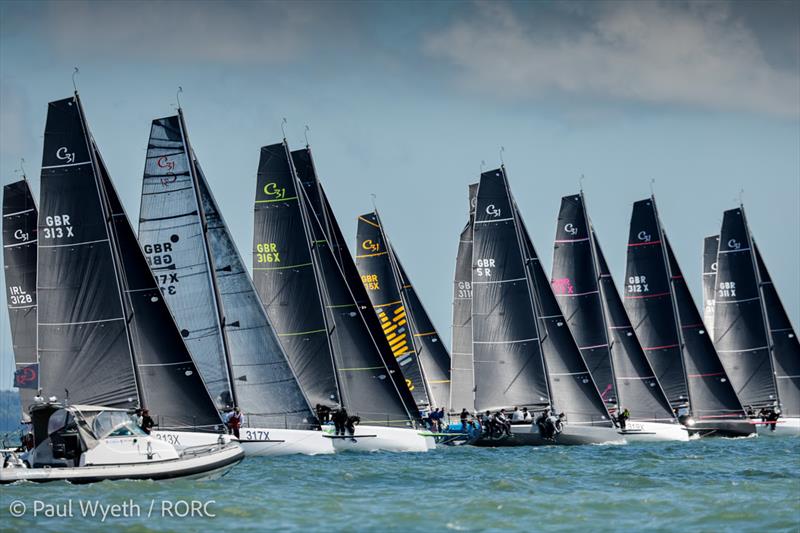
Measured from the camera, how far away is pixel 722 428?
2510 inches

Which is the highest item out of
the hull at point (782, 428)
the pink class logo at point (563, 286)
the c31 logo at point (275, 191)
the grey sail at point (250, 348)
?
the c31 logo at point (275, 191)

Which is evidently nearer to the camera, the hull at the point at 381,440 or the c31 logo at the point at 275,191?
the hull at the point at 381,440

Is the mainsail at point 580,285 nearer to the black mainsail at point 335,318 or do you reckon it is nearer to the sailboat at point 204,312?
the black mainsail at point 335,318

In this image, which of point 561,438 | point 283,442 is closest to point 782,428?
point 561,438

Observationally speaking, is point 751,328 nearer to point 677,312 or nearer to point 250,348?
point 677,312

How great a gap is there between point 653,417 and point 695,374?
20.6 feet

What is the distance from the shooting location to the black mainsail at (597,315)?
61469 mm

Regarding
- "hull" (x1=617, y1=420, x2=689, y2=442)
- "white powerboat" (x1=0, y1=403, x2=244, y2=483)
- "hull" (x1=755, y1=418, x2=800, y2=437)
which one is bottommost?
"hull" (x1=755, y1=418, x2=800, y2=437)

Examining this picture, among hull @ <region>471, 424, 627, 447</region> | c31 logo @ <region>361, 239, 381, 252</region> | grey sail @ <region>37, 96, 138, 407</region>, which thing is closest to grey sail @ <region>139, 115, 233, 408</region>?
grey sail @ <region>37, 96, 138, 407</region>

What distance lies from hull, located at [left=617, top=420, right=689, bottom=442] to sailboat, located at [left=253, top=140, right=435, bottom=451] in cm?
1165

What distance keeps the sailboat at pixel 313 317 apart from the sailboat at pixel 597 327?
1389 cm

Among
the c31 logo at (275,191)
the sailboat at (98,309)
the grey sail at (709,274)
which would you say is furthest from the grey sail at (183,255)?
the grey sail at (709,274)

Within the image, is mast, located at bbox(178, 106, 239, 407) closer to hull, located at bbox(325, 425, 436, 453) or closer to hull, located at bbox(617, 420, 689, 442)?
hull, located at bbox(325, 425, 436, 453)

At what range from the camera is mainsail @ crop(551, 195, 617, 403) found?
61.5 m
